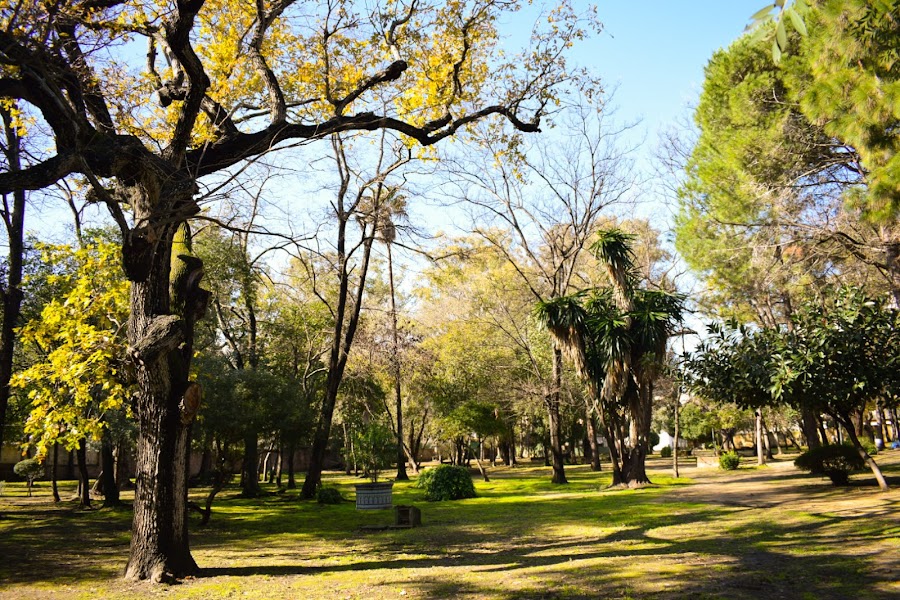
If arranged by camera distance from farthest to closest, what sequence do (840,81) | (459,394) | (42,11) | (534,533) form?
1. (459,394)
2. (534,533)
3. (840,81)
4. (42,11)

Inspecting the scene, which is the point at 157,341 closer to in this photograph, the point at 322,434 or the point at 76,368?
the point at 76,368

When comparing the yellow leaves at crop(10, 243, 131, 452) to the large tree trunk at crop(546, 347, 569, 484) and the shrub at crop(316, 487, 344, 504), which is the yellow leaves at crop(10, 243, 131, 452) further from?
the large tree trunk at crop(546, 347, 569, 484)

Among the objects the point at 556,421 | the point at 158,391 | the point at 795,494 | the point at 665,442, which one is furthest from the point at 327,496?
the point at 665,442

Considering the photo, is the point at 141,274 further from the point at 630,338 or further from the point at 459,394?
the point at 459,394

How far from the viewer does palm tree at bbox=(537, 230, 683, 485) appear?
59.6 ft

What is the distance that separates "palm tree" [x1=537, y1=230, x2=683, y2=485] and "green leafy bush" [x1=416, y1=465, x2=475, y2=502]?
4626mm

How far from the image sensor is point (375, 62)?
925 cm

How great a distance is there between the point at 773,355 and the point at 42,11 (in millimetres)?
12714

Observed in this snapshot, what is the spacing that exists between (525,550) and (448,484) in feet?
33.3

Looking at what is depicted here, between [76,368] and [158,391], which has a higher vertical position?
[76,368]

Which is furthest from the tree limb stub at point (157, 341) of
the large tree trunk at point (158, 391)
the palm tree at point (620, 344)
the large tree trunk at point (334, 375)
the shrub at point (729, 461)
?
the shrub at point (729, 461)

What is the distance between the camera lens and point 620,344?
59.0 ft

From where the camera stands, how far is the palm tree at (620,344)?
1817cm

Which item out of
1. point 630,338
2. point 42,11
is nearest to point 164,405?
point 42,11
